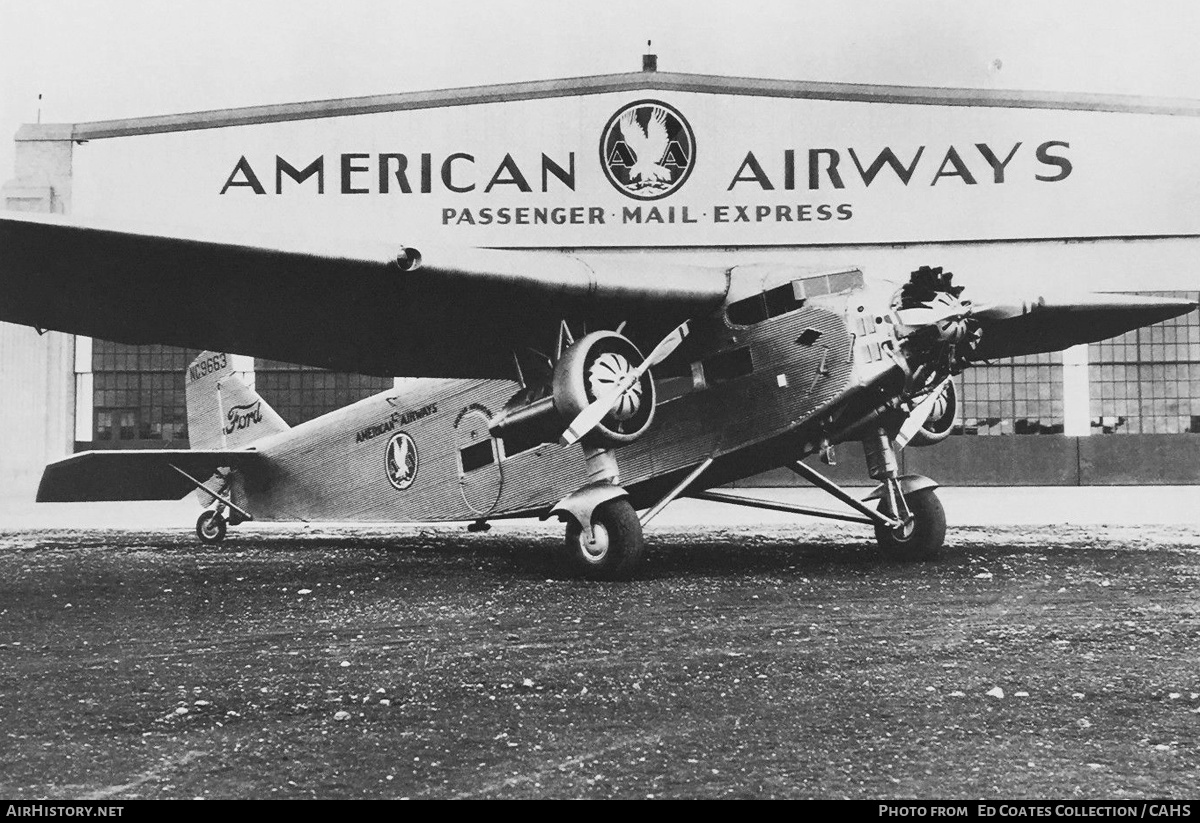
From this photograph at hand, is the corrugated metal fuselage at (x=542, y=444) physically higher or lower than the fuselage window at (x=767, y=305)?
lower

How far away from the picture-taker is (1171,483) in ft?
79.8

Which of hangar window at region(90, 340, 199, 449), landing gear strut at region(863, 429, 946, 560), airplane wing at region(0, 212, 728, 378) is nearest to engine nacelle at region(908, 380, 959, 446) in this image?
landing gear strut at region(863, 429, 946, 560)

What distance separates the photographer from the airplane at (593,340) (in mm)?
8500

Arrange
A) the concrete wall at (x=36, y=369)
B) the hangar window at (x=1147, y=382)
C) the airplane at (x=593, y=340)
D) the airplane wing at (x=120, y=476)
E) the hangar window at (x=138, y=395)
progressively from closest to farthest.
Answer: the airplane at (x=593, y=340) < the airplane wing at (x=120, y=476) < the concrete wall at (x=36, y=369) < the hangar window at (x=1147, y=382) < the hangar window at (x=138, y=395)

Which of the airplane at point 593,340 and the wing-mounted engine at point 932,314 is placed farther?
the wing-mounted engine at point 932,314

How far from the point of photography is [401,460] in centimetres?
1262

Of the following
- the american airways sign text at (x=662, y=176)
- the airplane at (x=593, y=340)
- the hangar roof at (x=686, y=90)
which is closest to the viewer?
the airplane at (x=593, y=340)

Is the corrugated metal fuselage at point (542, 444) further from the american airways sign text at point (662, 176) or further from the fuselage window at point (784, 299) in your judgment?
the american airways sign text at point (662, 176)

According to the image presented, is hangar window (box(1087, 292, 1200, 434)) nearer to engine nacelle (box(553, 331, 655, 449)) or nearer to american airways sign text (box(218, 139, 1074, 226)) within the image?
american airways sign text (box(218, 139, 1074, 226))

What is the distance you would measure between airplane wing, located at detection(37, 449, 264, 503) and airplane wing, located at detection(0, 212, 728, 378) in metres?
3.35

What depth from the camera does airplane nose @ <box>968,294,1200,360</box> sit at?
1098cm

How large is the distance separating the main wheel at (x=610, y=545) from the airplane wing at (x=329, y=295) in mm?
1754

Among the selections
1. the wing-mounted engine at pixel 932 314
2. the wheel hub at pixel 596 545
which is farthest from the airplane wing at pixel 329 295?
the wheel hub at pixel 596 545
